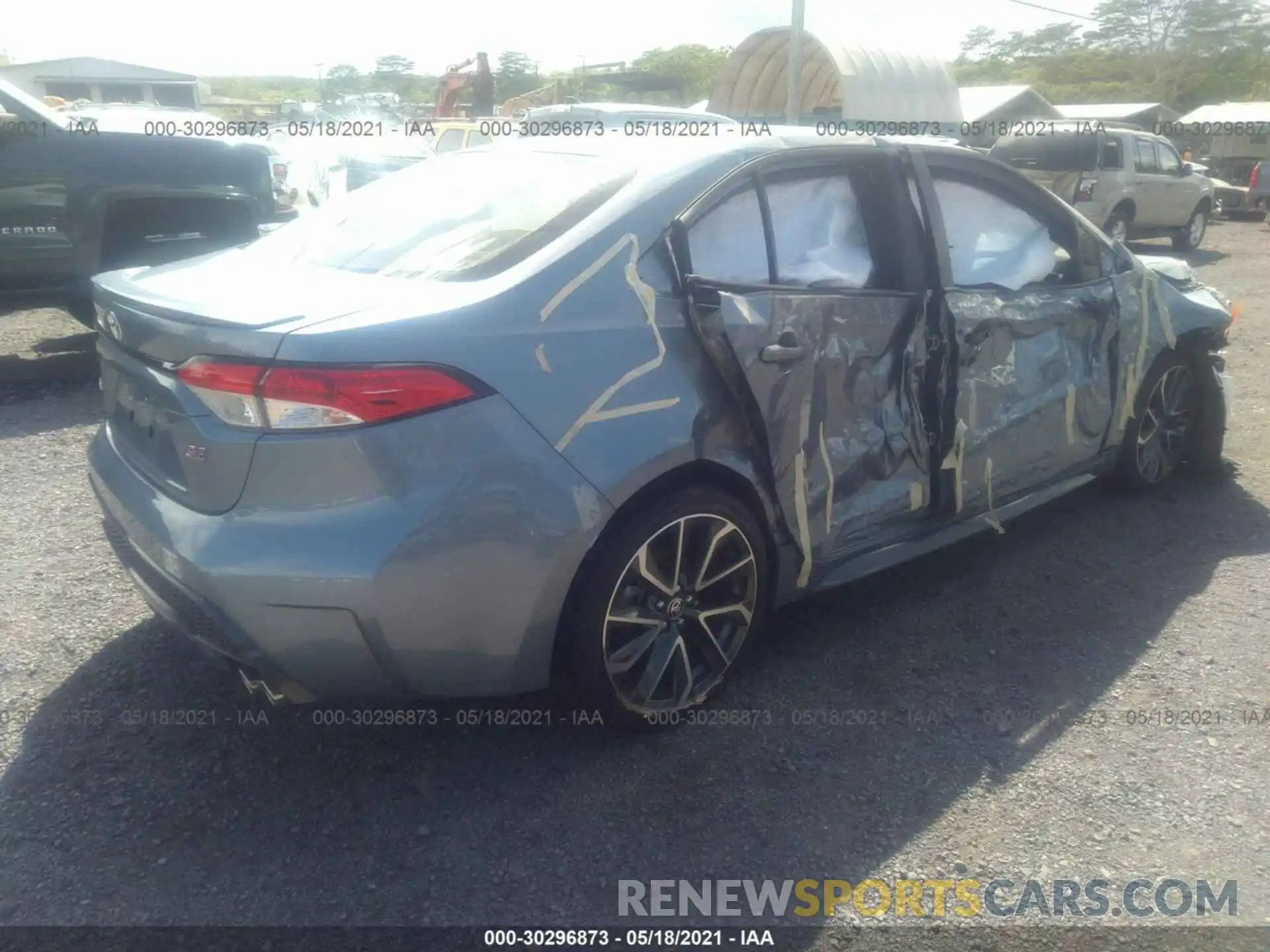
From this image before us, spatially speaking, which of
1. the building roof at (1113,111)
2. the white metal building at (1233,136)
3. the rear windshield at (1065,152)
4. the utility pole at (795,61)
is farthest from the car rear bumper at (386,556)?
the building roof at (1113,111)

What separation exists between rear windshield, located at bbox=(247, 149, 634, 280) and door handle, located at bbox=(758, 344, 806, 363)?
0.61 meters

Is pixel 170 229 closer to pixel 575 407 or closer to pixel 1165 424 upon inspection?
pixel 575 407

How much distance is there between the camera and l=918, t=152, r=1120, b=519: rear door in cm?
366

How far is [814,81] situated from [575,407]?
2250 cm

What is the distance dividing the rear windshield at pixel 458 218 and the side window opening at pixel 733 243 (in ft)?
0.89

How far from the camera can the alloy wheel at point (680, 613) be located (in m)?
2.88

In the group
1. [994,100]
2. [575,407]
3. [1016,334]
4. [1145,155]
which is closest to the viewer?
[575,407]

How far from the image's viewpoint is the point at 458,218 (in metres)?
3.07

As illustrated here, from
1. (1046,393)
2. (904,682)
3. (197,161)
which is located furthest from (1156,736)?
(197,161)

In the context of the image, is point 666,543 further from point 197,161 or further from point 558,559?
point 197,161

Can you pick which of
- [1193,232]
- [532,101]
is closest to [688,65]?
[532,101]

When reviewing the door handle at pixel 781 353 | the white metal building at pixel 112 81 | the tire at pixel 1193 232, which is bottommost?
the tire at pixel 1193 232

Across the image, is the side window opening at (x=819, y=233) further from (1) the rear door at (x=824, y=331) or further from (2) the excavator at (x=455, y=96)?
(2) the excavator at (x=455, y=96)

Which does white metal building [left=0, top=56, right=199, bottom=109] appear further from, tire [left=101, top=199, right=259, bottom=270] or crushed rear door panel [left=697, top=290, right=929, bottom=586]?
crushed rear door panel [left=697, top=290, right=929, bottom=586]
